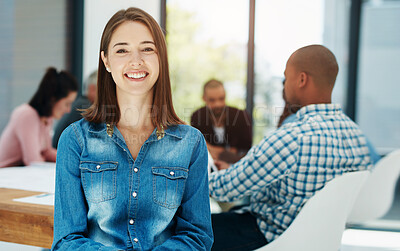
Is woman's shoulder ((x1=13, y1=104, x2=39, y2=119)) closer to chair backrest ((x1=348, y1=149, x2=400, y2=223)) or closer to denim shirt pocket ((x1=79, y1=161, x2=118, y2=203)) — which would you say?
denim shirt pocket ((x1=79, y1=161, x2=118, y2=203))

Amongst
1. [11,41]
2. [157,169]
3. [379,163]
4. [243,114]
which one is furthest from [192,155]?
[11,41]

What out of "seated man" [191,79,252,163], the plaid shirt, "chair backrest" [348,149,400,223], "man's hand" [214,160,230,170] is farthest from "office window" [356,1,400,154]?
the plaid shirt

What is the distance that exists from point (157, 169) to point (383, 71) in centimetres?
340


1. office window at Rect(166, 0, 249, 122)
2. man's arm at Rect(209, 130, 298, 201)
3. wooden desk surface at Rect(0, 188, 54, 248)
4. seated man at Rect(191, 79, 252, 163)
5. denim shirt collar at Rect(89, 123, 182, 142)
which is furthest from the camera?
office window at Rect(166, 0, 249, 122)

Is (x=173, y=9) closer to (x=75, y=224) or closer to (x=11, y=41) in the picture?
(x=11, y=41)

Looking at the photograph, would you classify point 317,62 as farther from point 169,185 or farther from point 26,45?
point 26,45

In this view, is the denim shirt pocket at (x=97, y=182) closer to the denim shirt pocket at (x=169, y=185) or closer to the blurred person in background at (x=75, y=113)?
the denim shirt pocket at (x=169, y=185)

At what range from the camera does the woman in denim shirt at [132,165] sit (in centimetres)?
108

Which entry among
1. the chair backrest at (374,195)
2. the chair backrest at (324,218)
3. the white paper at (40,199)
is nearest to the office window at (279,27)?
the chair backrest at (374,195)

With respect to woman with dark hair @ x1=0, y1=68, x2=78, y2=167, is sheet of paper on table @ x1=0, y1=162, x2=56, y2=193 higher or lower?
lower

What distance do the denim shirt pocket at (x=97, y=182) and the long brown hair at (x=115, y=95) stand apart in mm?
145

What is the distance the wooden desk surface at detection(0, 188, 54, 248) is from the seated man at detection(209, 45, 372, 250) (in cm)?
68

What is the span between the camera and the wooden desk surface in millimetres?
1250

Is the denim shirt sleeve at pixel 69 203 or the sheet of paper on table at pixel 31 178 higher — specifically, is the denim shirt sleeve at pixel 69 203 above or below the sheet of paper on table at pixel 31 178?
above
